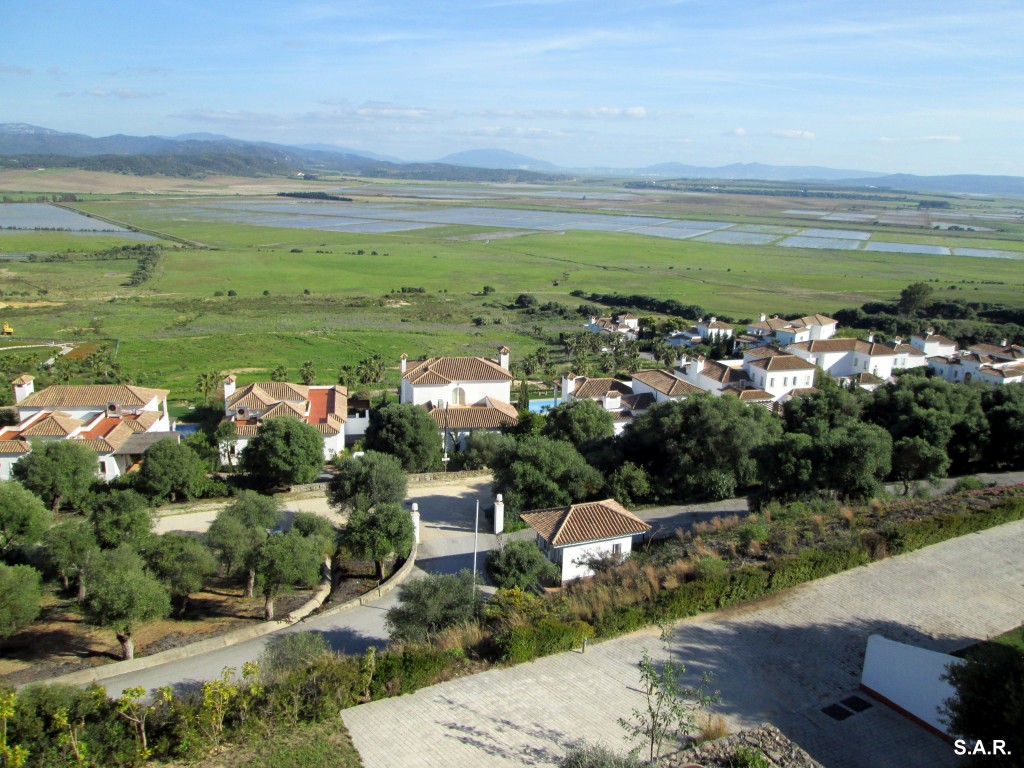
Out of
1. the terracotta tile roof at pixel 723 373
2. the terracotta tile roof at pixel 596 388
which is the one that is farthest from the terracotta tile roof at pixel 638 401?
the terracotta tile roof at pixel 723 373

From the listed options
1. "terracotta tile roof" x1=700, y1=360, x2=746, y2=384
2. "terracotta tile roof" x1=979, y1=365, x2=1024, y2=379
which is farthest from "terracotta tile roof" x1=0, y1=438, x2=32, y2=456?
"terracotta tile roof" x1=979, y1=365, x2=1024, y2=379

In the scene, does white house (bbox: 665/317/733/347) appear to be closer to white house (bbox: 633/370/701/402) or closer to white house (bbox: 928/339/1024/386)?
white house (bbox: 928/339/1024/386)

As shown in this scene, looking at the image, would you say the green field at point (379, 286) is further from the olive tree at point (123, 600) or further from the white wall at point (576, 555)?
the white wall at point (576, 555)

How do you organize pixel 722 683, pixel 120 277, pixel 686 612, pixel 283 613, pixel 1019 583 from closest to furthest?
pixel 722 683 < pixel 686 612 < pixel 1019 583 < pixel 283 613 < pixel 120 277

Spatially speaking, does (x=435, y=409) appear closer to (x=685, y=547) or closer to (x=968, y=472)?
(x=685, y=547)

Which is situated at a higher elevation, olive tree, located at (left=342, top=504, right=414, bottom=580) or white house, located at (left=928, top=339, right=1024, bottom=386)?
white house, located at (left=928, top=339, right=1024, bottom=386)

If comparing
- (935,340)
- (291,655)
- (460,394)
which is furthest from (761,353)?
(291,655)

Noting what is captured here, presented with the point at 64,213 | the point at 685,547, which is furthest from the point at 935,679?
the point at 64,213

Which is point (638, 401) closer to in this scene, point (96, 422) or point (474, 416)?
point (474, 416)
